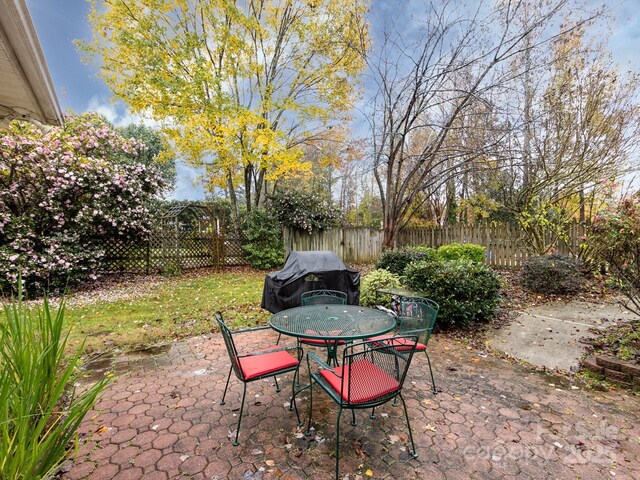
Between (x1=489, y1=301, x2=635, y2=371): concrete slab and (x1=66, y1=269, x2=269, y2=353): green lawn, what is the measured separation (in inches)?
148

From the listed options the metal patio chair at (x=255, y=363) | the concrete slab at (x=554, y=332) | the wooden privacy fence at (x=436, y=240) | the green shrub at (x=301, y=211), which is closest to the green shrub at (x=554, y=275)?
the concrete slab at (x=554, y=332)

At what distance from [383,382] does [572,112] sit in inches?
318

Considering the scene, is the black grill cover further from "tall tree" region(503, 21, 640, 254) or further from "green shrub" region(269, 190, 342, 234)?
"green shrub" region(269, 190, 342, 234)

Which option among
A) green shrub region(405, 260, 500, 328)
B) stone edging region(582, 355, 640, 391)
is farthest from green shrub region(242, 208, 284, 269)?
stone edging region(582, 355, 640, 391)

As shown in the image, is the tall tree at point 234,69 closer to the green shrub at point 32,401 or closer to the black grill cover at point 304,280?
the black grill cover at point 304,280

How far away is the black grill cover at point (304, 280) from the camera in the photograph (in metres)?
4.54

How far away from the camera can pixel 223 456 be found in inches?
79.3

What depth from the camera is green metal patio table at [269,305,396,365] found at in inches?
94.7

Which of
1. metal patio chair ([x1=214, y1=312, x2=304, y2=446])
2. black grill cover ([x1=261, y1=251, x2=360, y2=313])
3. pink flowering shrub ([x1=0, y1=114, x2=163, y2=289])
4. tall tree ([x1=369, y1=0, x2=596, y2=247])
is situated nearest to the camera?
metal patio chair ([x1=214, y1=312, x2=304, y2=446])

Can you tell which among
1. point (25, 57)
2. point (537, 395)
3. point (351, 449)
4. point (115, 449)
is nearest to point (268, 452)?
point (351, 449)

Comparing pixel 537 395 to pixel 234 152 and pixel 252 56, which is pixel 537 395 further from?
pixel 252 56

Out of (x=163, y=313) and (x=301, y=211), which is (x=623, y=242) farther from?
(x=301, y=211)

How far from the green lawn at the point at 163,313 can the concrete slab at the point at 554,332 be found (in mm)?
3755

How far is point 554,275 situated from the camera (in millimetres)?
5863
